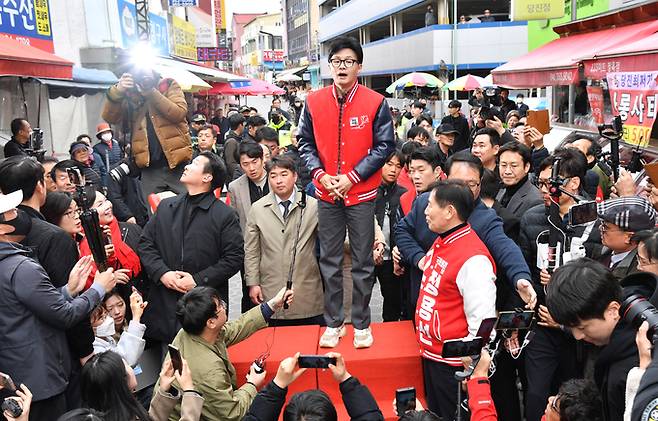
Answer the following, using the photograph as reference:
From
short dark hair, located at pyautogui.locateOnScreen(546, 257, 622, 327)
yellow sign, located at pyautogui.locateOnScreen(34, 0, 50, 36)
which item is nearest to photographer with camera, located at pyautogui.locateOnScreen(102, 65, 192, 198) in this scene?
short dark hair, located at pyautogui.locateOnScreen(546, 257, 622, 327)

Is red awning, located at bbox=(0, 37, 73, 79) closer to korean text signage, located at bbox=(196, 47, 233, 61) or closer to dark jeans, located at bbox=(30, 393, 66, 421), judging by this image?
dark jeans, located at bbox=(30, 393, 66, 421)

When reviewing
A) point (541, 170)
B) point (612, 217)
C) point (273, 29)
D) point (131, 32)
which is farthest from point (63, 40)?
point (273, 29)

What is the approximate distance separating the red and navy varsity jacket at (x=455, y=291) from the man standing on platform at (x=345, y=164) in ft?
1.97

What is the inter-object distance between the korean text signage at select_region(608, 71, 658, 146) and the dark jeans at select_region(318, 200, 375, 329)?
10.4 feet

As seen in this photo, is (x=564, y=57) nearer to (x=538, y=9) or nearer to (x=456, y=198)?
(x=538, y=9)

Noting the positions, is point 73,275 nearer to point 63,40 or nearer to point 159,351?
point 159,351

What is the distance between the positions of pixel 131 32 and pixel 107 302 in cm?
1653

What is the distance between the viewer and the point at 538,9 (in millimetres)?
11695

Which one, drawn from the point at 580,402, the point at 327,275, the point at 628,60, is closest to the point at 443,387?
the point at 580,402

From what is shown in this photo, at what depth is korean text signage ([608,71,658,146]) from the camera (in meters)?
5.36

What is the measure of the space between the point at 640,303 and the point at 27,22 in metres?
11.9

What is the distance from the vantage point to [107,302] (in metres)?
3.97

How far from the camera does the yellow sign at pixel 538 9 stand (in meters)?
11.7

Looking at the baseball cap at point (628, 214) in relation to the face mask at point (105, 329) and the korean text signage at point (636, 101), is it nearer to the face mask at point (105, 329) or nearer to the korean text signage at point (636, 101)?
the korean text signage at point (636, 101)
